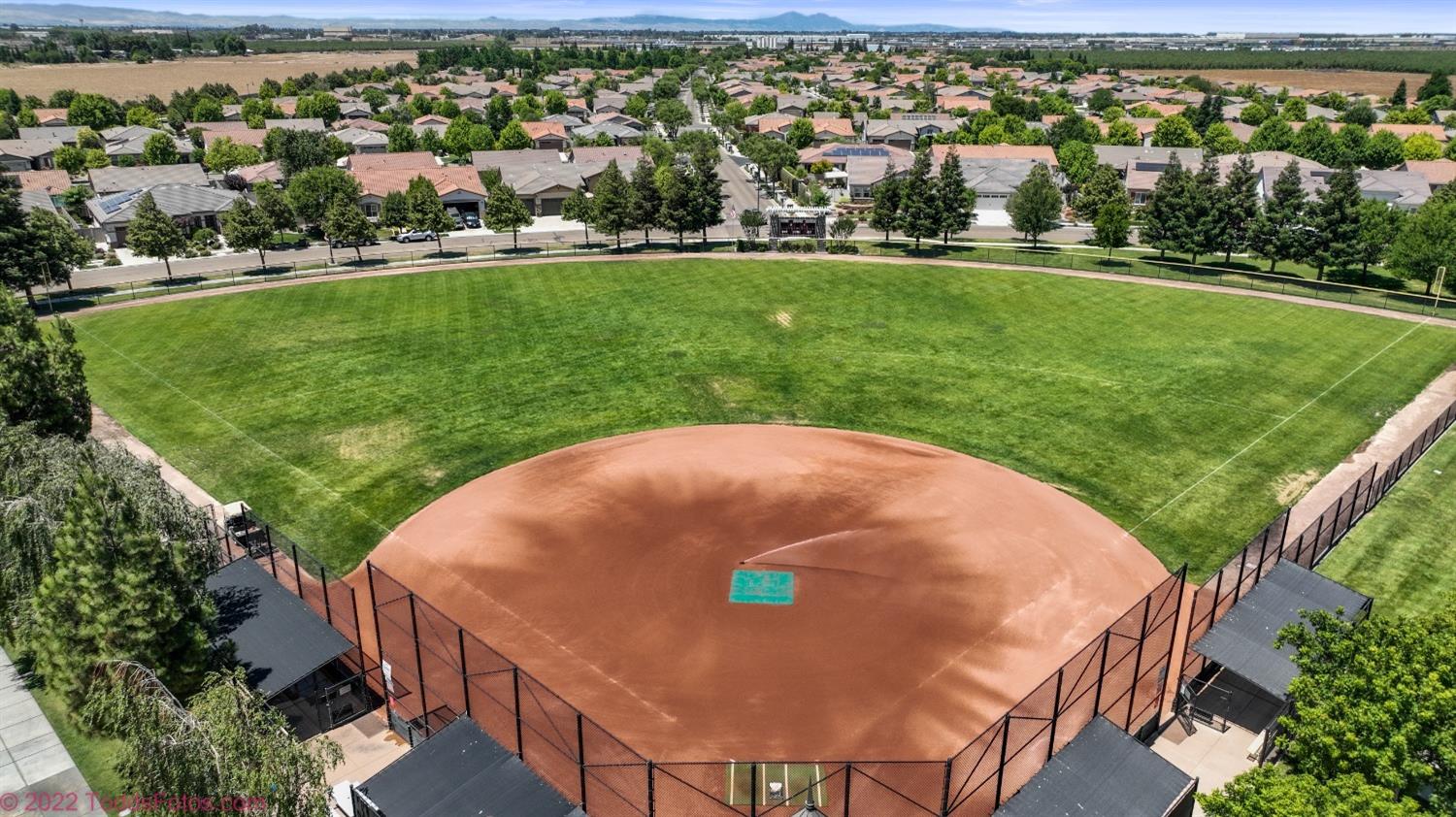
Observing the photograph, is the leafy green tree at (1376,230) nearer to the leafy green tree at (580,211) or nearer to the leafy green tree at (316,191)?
the leafy green tree at (580,211)

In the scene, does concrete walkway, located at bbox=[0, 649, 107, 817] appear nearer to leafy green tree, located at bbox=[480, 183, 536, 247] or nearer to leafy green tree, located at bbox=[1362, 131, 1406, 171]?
leafy green tree, located at bbox=[480, 183, 536, 247]

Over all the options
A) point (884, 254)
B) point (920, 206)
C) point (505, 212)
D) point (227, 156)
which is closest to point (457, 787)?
point (884, 254)

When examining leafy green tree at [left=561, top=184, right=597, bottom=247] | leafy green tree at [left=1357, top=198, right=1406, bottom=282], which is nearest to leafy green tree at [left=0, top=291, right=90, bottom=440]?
leafy green tree at [left=561, top=184, right=597, bottom=247]

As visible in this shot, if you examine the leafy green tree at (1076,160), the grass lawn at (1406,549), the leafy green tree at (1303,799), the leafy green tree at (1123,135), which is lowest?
the grass lawn at (1406,549)

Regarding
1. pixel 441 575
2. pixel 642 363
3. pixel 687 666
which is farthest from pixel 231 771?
pixel 642 363

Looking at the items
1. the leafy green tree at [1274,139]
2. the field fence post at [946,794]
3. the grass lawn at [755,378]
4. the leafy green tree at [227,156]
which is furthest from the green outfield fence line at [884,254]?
the leafy green tree at [1274,139]

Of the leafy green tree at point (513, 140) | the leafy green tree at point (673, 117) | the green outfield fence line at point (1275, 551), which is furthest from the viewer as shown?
the leafy green tree at point (673, 117)
